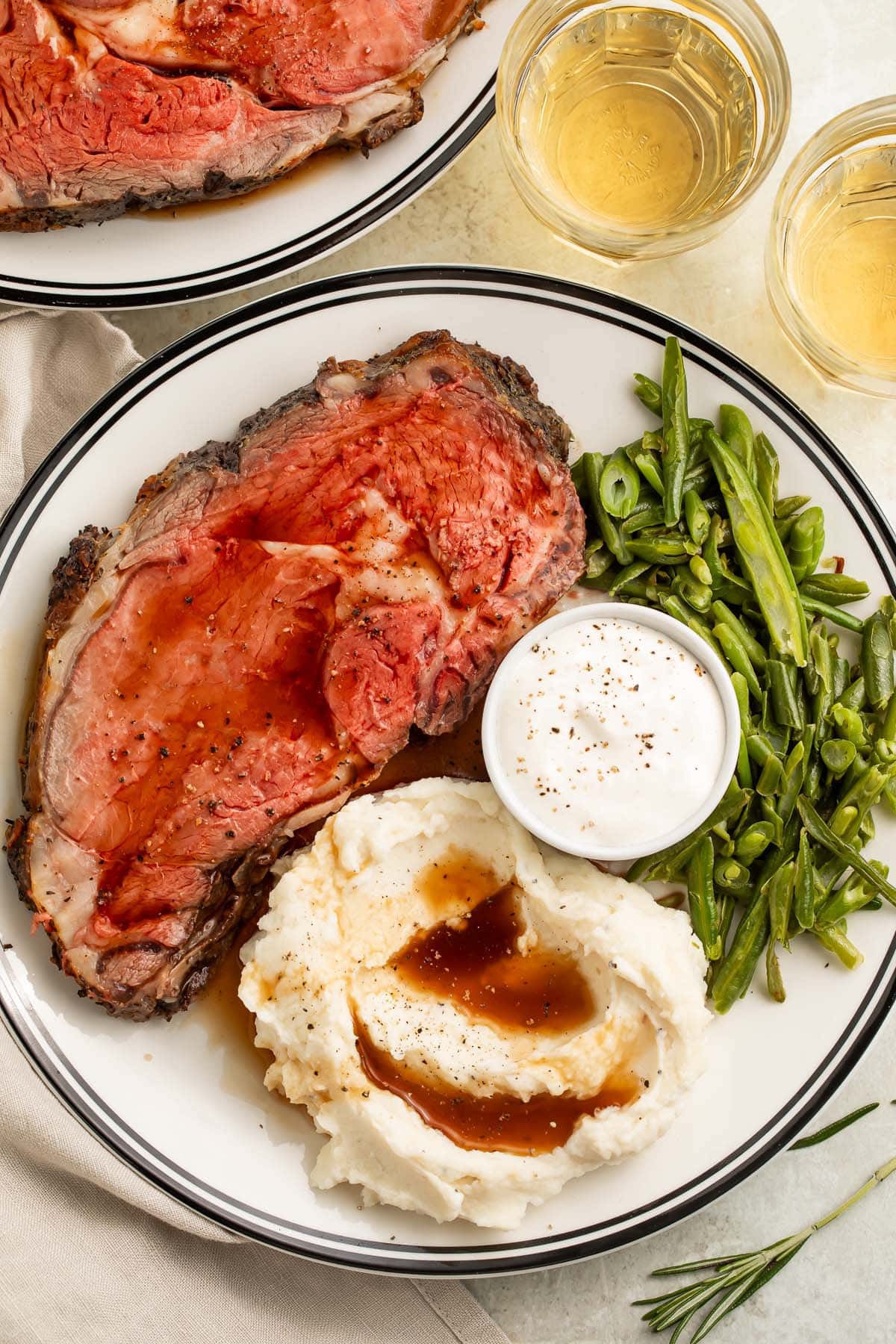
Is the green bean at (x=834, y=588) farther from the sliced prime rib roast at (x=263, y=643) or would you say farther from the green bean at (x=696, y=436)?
the sliced prime rib roast at (x=263, y=643)

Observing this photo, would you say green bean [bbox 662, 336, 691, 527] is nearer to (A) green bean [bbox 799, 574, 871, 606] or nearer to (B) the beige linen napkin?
(A) green bean [bbox 799, 574, 871, 606]

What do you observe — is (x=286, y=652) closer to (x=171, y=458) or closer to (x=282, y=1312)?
(x=171, y=458)

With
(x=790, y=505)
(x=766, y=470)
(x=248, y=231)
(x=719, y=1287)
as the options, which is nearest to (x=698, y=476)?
(x=766, y=470)

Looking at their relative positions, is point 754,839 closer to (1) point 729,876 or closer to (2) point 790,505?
(1) point 729,876

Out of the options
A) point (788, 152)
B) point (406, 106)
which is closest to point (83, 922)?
point (406, 106)

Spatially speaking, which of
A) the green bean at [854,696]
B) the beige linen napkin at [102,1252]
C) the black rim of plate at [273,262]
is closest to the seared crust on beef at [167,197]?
the black rim of plate at [273,262]

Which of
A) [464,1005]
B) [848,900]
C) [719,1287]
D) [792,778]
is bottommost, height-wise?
[719,1287]

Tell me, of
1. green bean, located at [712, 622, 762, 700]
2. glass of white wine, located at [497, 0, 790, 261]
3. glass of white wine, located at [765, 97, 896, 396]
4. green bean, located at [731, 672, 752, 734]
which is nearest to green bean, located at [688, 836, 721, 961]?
green bean, located at [731, 672, 752, 734]
